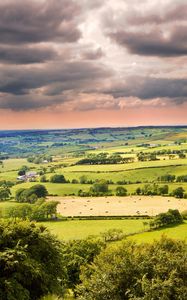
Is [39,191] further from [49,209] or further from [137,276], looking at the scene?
[137,276]

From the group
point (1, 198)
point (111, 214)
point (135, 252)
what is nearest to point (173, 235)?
point (111, 214)

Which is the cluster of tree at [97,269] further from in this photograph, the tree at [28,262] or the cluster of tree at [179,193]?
the cluster of tree at [179,193]

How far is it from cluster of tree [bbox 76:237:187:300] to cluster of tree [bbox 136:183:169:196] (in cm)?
12300

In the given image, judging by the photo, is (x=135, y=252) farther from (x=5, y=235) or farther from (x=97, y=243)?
(x=97, y=243)

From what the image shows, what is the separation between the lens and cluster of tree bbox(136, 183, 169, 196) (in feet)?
555

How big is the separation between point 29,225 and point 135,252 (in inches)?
546

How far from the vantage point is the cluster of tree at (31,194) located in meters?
179

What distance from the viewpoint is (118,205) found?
492ft

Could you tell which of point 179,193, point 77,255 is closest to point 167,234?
point 77,255

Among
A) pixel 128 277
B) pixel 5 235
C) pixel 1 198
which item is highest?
pixel 5 235

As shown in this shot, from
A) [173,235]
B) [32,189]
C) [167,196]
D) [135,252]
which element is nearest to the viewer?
[135,252]

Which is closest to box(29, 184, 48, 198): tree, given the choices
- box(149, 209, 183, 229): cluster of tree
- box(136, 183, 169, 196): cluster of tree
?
box(136, 183, 169, 196): cluster of tree

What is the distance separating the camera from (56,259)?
4922cm

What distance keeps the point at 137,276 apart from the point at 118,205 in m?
106
